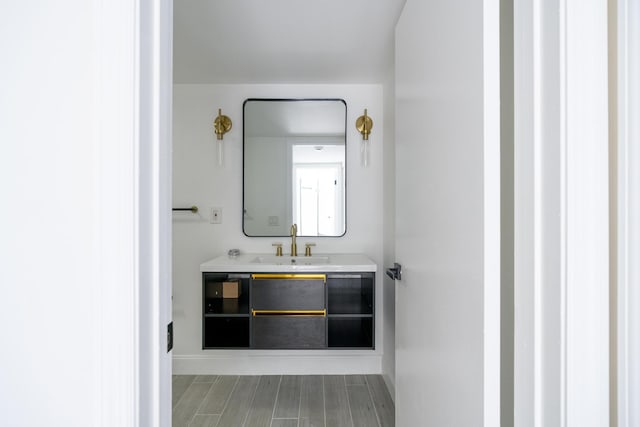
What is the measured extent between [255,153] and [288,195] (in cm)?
42

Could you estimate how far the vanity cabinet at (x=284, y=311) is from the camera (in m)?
2.08

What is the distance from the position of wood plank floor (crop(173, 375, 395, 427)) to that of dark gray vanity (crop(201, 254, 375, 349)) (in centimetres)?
34

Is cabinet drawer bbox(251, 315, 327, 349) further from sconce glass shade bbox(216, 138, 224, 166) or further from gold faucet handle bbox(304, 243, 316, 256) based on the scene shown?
sconce glass shade bbox(216, 138, 224, 166)

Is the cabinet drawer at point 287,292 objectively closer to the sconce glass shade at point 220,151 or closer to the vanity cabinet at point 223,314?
the vanity cabinet at point 223,314

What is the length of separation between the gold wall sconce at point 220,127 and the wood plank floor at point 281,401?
1.63 meters

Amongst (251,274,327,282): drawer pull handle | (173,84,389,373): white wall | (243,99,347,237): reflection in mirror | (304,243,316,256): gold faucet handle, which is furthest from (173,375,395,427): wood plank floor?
(243,99,347,237): reflection in mirror

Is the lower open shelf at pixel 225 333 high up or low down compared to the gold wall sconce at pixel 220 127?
down

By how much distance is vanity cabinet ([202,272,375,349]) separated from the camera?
6.82 feet
